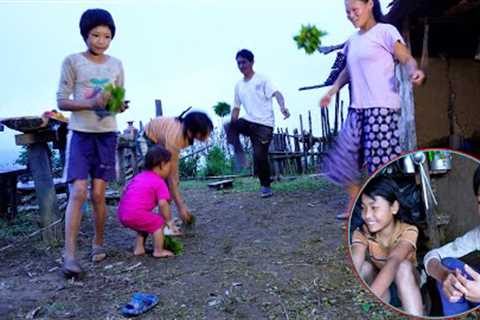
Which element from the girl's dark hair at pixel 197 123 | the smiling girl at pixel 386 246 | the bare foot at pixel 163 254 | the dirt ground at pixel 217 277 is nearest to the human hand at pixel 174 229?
the dirt ground at pixel 217 277

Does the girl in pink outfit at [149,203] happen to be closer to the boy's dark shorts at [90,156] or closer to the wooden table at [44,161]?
the boy's dark shorts at [90,156]

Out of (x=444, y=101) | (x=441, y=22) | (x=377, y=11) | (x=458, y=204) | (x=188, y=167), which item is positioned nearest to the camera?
(x=458, y=204)

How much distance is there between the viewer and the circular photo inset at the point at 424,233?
92cm

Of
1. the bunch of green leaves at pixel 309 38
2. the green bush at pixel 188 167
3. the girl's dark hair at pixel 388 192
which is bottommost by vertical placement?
the green bush at pixel 188 167

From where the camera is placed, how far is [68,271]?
3012mm

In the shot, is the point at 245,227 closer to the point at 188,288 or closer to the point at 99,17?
the point at 188,288

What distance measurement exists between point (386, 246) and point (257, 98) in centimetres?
481

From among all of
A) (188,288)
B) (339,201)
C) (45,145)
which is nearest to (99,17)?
(45,145)

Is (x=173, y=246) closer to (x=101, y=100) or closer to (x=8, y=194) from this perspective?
(x=101, y=100)

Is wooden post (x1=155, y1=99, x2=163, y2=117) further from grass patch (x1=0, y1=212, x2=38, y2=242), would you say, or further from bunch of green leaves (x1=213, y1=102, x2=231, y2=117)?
grass patch (x1=0, y1=212, x2=38, y2=242)

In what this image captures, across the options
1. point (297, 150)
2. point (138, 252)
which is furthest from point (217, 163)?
point (138, 252)

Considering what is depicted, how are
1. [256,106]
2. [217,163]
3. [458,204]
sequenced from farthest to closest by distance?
1. [217,163]
2. [256,106]
3. [458,204]

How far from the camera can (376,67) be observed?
2480 millimetres

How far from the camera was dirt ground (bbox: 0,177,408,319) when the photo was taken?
241 cm
